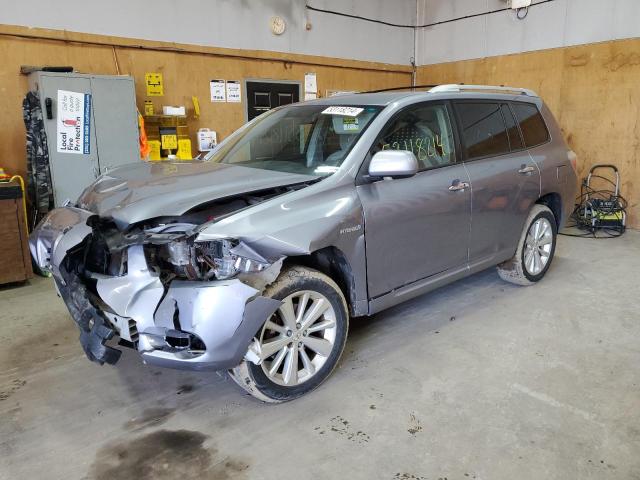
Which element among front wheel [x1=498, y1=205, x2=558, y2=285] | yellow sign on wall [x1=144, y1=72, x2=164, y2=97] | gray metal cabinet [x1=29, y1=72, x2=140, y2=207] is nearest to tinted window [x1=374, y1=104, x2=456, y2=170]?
front wheel [x1=498, y1=205, x2=558, y2=285]

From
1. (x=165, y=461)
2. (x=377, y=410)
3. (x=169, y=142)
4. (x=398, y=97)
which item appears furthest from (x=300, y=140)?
(x=169, y=142)

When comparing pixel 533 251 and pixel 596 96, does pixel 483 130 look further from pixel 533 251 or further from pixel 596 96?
pixel 596 96

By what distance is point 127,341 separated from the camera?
2.11 metres

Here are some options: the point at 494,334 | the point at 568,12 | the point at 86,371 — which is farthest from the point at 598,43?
the point at 86,371

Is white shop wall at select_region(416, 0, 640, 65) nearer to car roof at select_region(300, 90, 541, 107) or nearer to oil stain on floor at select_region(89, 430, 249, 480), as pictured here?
car roof at select_region(300, 90, 541, 107)

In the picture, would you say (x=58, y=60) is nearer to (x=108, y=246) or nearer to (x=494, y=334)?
(x=108, y=246)

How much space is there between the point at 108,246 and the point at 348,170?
1.20 metres

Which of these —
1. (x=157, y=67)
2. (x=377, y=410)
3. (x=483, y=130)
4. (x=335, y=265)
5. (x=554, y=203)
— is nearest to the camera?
(x=377, y=410)

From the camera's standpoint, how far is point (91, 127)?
15.6 ft

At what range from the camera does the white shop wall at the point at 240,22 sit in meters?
4.91

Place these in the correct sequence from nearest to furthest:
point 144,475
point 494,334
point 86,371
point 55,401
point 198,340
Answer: point 144,475, point 198,340, point 55,401, point 86,371, point 494,334

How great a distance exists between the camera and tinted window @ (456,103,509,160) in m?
3.12

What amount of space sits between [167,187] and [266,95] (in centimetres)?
463

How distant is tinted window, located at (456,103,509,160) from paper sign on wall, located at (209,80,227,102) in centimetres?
381
